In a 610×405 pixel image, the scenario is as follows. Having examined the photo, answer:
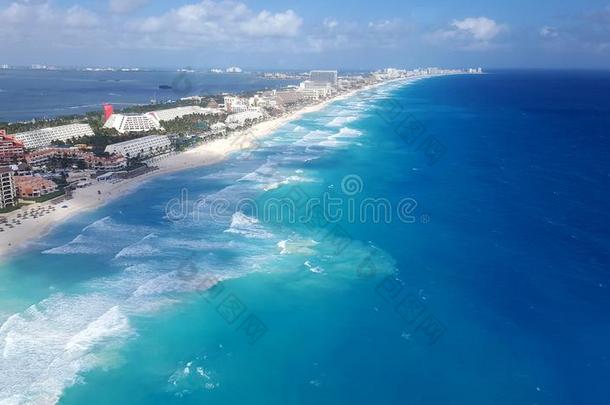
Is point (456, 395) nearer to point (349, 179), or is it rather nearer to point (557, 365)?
point (557, 365)

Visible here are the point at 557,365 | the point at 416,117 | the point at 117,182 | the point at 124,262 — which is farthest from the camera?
the point at 416,117

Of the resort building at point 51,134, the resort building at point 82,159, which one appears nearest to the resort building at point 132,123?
the resort building at point 51,134

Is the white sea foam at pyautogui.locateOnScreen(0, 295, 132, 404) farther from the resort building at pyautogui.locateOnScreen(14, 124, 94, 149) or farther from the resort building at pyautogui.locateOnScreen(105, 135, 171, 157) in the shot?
the resort building at pyautogui.locateOnScreen(14, 124, 94, 149)

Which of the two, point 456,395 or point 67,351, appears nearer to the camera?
point 456,395

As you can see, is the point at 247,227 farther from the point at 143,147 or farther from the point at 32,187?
the point at 143,147

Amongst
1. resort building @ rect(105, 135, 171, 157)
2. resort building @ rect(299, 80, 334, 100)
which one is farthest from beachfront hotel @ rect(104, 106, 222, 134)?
resort building @ rect(299, 80, 334, 100)

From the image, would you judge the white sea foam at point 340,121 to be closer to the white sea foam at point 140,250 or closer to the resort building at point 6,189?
the resort building at point 6,189

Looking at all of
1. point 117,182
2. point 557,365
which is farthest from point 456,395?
point 117,182
